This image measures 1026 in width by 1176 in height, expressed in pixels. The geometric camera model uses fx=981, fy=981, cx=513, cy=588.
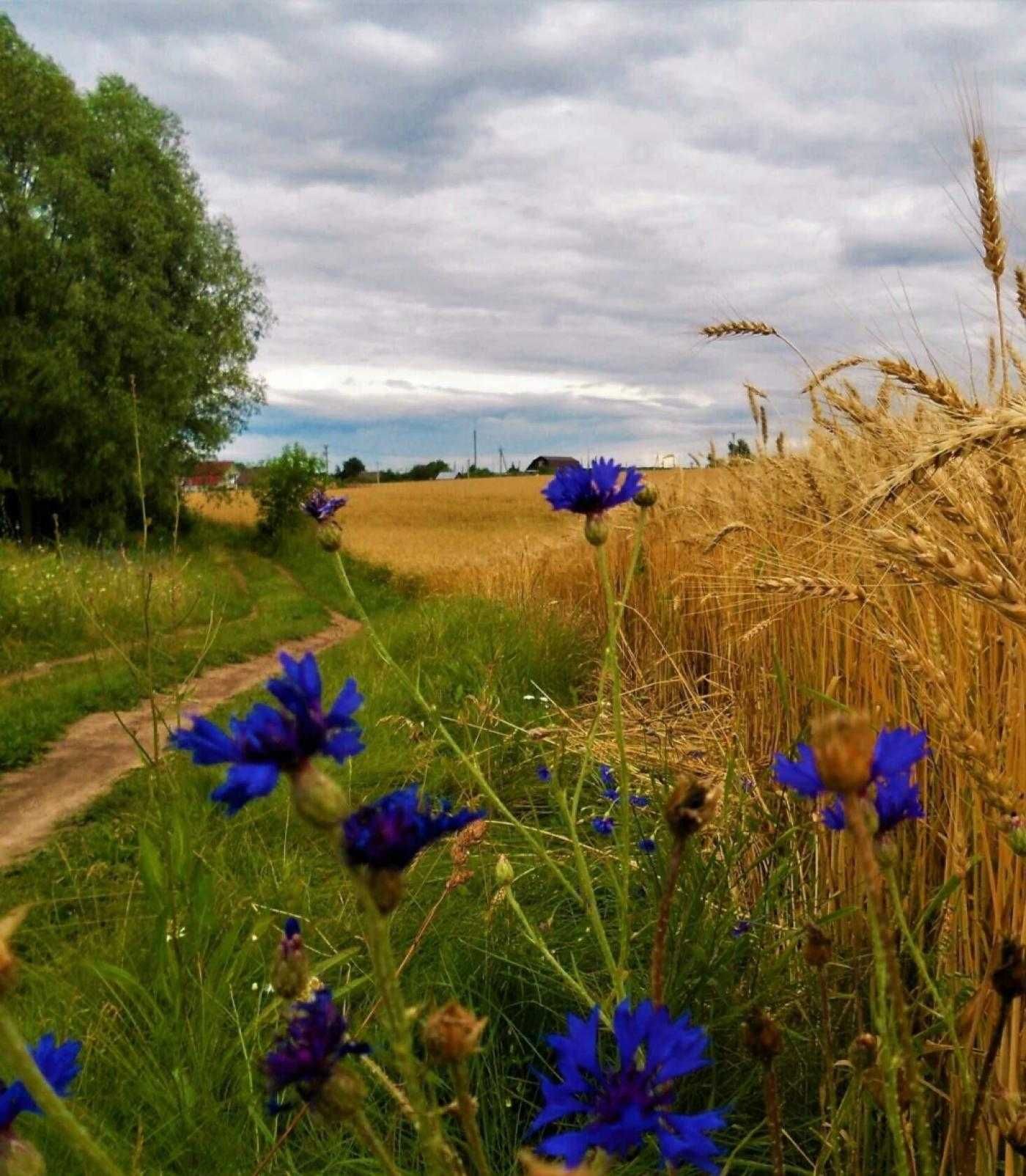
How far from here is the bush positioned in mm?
23734

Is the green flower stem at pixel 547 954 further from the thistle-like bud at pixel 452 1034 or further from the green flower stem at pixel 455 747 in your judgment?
the thistle-like bud at pixel 452 1034

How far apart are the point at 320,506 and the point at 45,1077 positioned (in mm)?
1592

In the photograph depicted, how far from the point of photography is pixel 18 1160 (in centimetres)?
68

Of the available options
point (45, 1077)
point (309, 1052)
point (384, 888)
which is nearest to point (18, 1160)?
point (45, 1077)

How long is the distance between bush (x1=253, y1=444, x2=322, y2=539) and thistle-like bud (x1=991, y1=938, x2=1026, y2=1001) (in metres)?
23.2

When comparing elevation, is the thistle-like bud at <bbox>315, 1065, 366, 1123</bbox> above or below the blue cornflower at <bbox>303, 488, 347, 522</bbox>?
below

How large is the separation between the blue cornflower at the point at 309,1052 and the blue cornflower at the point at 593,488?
1.10m

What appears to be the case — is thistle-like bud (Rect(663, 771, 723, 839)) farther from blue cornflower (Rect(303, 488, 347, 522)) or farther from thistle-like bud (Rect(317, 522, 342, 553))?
blue cornflower (Rect(303, 488, 347, 522))

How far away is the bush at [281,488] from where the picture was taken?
23734mm

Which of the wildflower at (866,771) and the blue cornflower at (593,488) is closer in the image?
the wildflower at (866,771)

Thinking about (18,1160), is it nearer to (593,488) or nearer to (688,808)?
(688,808)

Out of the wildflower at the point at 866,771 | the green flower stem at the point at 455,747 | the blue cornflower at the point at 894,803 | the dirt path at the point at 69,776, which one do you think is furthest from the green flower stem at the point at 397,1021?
the dirt path at the point at 69,776

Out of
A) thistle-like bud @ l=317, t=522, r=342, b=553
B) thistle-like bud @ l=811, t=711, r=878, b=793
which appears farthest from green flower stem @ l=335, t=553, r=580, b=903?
thistle-like bud @ l=811, t=711, r=878, b=793

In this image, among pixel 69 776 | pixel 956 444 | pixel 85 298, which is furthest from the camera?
pixel 85 298
